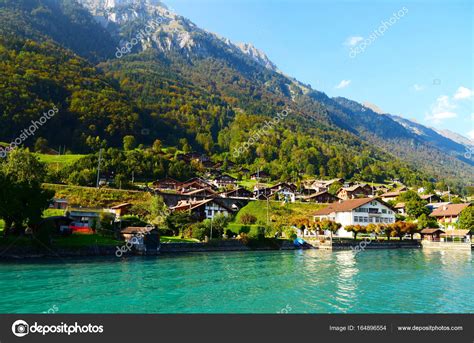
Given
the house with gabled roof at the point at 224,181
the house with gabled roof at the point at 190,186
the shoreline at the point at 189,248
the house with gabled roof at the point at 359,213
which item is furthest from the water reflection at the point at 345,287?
the house with gabled roof at the point at 224,181

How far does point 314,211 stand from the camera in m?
80.5

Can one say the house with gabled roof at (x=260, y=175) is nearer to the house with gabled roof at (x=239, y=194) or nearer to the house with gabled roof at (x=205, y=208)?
the house with gabled roof at (x=239, y=194)

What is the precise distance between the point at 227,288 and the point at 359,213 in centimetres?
5357

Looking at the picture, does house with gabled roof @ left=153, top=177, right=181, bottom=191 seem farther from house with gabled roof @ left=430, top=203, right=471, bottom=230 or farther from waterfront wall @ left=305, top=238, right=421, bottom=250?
house with gabled roof @ left=430, top=203, right=471, bottom=230

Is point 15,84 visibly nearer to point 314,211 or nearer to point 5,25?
point 5,25

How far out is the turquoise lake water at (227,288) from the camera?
16797 mm

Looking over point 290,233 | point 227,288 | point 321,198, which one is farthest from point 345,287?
point 321,198

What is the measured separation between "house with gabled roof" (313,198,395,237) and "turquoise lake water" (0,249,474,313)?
3722cm

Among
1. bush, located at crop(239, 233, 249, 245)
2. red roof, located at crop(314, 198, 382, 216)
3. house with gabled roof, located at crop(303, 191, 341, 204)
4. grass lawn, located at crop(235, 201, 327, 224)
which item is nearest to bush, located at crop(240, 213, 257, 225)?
grass lawn, located at crop(235, 201, 327, 224)

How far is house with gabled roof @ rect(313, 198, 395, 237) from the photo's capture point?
6894cm

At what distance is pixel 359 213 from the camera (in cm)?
6962

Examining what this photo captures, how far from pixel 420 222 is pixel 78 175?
221 feet

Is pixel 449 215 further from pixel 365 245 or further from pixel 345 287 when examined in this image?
pixel 345 287
